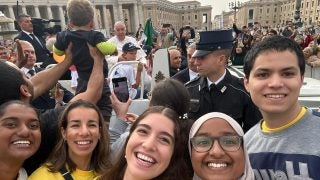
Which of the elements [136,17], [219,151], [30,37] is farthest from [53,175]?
[136,17]

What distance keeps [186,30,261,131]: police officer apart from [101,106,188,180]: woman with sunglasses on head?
3.09 feet

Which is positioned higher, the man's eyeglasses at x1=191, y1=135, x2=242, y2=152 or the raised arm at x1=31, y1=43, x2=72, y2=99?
the raised arm at x1=31, y1=43, x2=72, y2=99

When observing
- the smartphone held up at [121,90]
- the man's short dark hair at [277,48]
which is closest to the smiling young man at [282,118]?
the man's short dark hair at [277,48]

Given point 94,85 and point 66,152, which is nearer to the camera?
point 66,152

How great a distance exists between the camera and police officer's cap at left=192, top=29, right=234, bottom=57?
3626 mm

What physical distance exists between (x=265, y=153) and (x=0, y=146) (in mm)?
1713

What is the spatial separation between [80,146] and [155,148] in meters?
0.69

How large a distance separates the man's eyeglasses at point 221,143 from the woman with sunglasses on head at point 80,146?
2.88ft

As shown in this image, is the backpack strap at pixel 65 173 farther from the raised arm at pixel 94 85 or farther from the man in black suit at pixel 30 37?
the man in black suit at pixel 30 37

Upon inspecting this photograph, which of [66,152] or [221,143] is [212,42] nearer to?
[221,143]

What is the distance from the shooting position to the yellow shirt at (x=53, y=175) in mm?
2235

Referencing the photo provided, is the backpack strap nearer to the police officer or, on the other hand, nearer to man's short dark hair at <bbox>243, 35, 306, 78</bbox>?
the police officer

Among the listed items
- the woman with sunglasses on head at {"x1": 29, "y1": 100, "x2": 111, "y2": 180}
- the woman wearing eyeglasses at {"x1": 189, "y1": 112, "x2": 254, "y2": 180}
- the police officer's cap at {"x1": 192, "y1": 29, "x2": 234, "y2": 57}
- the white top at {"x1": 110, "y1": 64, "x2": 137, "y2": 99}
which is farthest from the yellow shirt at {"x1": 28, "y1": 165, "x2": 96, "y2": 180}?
the white top at {"x1": 110, "y1": 64, "x2": 137, "y2": 99}

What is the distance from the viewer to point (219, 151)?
6.27 ft
